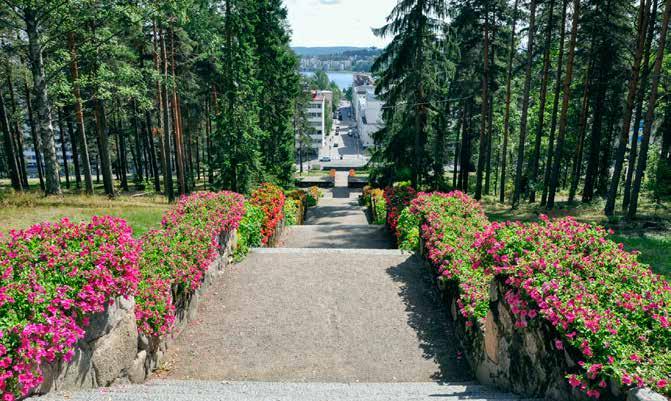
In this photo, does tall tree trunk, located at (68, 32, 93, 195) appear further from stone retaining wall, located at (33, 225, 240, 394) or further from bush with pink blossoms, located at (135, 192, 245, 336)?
stone retaining wall, located at (33, 225, 240, 394)

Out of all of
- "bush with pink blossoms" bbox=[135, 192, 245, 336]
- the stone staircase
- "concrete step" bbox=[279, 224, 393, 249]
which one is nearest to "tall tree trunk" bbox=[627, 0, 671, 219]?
"concrete step" bbox=[279, 224, 393, 249]

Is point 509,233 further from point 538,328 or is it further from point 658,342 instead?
point 658,342

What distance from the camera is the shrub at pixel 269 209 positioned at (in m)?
13.5

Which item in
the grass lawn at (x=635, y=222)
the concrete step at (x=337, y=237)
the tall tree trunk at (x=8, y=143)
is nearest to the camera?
the grass lawn at (x=635, y=222)

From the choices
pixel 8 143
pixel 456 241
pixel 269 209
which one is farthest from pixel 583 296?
pixel 8 143

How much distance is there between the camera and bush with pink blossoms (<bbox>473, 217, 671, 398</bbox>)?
3.94 metres

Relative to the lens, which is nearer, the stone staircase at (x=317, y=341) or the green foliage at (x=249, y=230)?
the stone staircase at (x=317, y=341)

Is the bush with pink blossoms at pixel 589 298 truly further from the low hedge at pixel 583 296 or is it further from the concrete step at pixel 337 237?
the concrete step at pixel 337 237

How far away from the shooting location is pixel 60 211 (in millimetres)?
13477

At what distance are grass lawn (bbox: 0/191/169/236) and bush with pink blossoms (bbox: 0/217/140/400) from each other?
6248 mm

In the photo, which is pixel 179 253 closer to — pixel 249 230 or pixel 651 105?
pixel 249 230

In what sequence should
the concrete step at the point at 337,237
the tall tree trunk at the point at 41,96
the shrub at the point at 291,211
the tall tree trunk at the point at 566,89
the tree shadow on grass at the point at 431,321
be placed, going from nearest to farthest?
the tree shadow on grass at the point at 431,321 < the tall tree trunk at the point at 41,96 < the concrete step at the point at 337,237 < the tall tree trunk at the point at 566,89 < the shrub at the point at 291,211

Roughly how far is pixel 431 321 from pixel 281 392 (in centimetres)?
399

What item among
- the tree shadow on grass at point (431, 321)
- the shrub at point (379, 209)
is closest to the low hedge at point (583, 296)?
the tree shadow on grass at point (431, 321)
